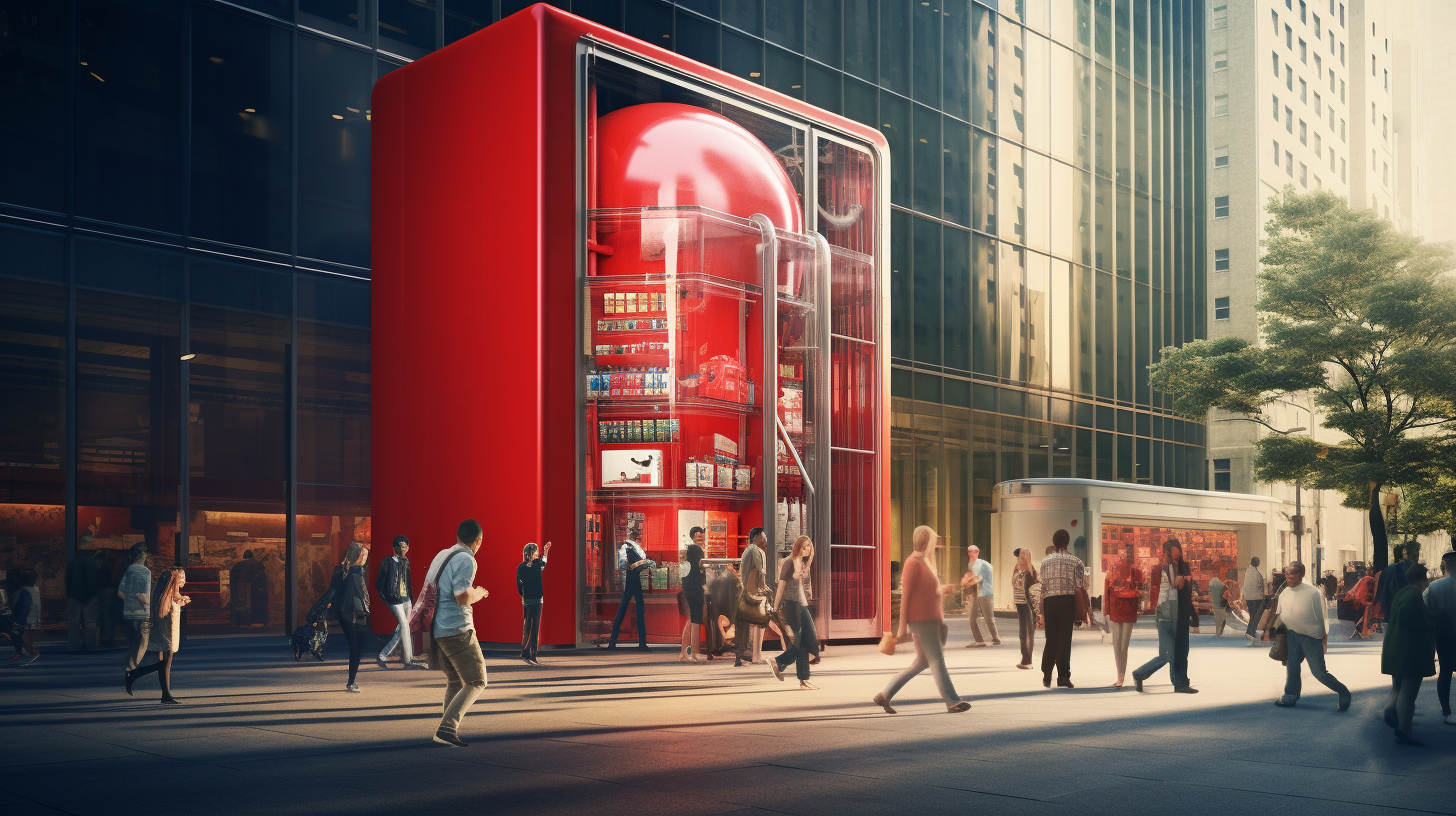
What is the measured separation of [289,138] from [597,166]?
5.55m

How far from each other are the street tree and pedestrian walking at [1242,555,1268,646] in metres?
7.57

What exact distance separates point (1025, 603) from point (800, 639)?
4.59m

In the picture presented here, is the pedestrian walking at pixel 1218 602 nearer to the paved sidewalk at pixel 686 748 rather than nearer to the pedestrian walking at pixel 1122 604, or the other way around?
the paved sidewalk at pixel 686 748

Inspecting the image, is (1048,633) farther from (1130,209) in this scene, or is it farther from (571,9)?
(1130,209)

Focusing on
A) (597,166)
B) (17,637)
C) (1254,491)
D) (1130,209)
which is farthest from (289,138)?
(1254,491)

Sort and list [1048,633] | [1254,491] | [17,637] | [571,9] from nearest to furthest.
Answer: [1048,633], [17,637], [571,9], [1254,491]

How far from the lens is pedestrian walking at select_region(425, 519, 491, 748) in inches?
344

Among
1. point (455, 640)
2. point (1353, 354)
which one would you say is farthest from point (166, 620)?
point (1353, 354)

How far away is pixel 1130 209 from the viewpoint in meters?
37.9

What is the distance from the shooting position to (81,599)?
16578 millimetres

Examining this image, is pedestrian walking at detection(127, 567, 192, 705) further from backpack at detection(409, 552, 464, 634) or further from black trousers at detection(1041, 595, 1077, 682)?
black trousers at detection(1041, 595, 1077, 682)

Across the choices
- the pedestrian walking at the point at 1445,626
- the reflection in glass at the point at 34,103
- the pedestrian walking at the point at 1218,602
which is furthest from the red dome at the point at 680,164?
the pedestrian walking at the point at 1218,602

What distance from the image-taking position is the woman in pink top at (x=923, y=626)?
35.4 feet

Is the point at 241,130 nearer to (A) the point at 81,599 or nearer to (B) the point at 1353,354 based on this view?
(A) the point at 81,599
